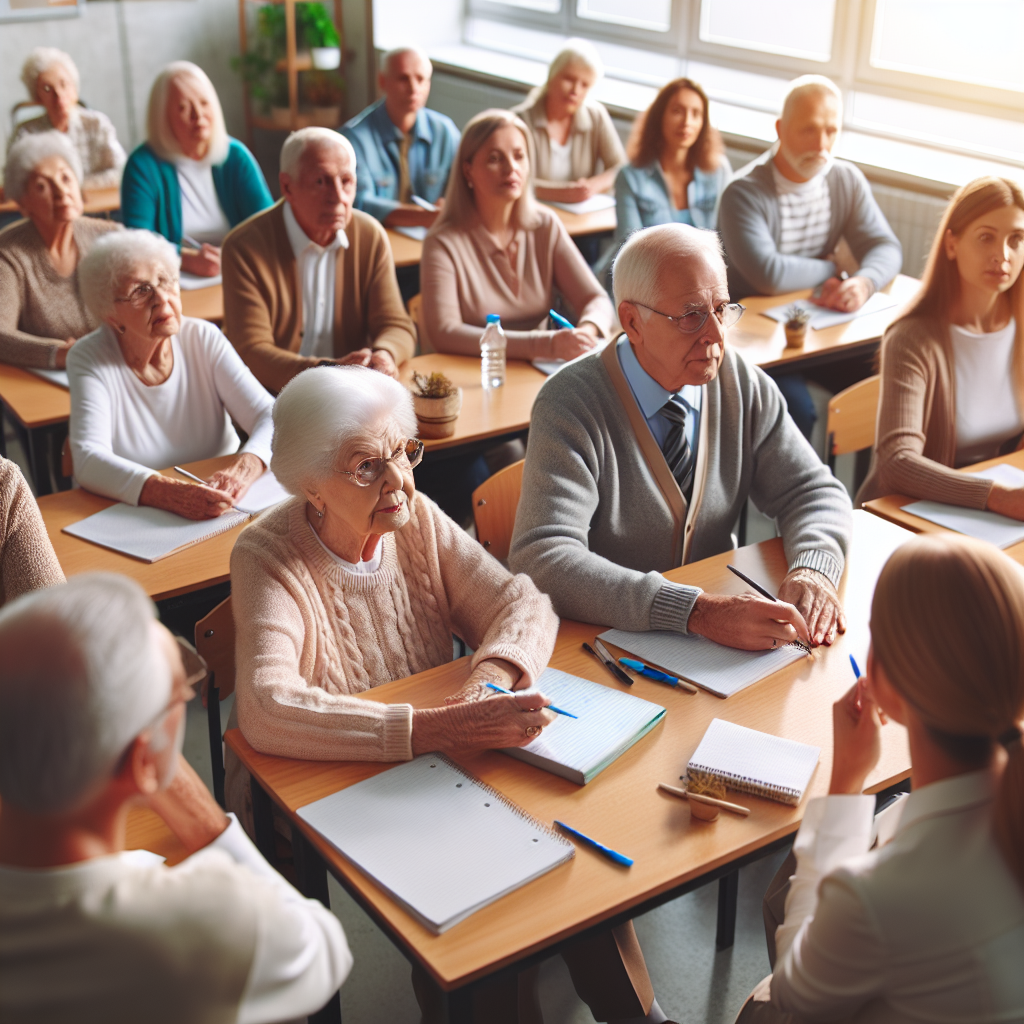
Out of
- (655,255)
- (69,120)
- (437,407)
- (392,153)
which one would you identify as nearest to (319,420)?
(655,255)

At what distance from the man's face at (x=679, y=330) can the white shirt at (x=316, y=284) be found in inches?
67.9

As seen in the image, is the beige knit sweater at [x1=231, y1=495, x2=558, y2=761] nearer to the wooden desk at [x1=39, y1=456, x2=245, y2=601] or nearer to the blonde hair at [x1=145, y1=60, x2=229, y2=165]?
the wooden desk at [x1=39, y1=456, x2=245, y2=601]

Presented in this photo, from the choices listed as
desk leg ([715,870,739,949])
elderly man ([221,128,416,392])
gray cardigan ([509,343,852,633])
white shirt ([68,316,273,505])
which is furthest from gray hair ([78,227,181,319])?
desk leg ([715,870,739,949])

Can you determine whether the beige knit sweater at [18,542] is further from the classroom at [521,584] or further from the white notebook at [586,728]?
the white notebook at [586,728]

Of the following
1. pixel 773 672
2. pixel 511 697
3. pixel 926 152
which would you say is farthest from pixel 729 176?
pixel 511 697

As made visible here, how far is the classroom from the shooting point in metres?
1.20

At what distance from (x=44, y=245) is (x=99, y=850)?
10.8 feet

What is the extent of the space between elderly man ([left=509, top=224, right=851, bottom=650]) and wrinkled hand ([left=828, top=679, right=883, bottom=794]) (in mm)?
602

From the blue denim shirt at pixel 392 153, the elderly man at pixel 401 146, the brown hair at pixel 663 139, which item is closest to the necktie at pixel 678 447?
the brown hair at pixel 663 139

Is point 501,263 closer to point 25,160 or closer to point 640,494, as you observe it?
point 25,160

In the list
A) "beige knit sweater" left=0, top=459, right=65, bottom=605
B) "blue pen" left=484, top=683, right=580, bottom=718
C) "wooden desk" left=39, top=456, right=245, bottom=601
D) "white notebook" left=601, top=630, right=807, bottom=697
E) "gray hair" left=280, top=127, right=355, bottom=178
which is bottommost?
"wooden desk" left=39, top=456, right=245, bottom=601

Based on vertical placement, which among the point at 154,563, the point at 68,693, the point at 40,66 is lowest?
the point at 154,563

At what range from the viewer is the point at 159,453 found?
3.16 meters

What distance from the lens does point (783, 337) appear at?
155 inches
